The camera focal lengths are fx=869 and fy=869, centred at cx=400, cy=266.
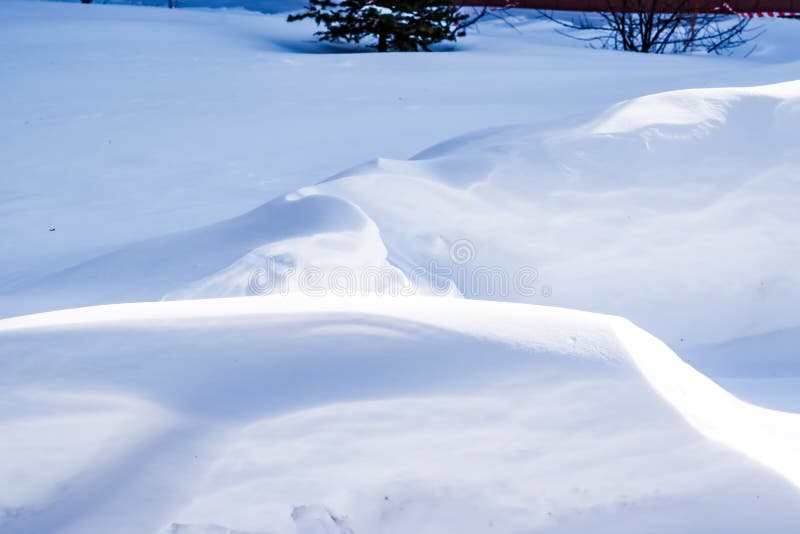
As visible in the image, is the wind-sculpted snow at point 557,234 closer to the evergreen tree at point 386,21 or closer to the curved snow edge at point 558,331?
the curved snow edge at point 558,331

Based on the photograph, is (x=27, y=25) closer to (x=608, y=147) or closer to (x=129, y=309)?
(x=608, y=147)

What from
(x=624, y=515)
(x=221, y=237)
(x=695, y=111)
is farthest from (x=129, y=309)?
(x=695, y=111)

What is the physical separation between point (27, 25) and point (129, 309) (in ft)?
23.0

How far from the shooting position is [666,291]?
8.75ft

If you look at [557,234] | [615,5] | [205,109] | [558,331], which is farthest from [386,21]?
[558,331]

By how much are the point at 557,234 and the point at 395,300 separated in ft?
4.24

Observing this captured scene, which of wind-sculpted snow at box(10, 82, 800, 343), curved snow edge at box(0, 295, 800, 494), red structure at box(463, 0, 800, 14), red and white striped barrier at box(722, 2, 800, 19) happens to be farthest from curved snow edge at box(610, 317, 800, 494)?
red structure at box(463, 0, 800, 14)

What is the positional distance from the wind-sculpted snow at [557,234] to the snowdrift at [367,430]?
97 cm

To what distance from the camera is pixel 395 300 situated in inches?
63.0

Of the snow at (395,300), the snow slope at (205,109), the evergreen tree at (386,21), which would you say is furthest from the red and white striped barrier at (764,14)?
the snow at (395,300)

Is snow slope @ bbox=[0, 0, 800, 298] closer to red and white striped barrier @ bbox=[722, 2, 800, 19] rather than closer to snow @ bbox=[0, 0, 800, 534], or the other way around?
snow @ bbox=[0, 0, 800, 534]

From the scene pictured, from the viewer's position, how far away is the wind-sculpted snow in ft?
8.35

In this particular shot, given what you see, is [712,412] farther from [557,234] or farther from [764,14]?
[764,14]

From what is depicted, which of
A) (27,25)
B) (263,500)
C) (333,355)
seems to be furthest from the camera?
(27,25)
